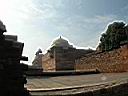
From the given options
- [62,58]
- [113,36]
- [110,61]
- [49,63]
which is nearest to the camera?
[110,61]

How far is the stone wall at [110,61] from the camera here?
32.5ft

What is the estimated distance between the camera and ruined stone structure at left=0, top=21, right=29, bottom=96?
401cm

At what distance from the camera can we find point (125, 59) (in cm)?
983

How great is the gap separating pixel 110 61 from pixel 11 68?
7698mm

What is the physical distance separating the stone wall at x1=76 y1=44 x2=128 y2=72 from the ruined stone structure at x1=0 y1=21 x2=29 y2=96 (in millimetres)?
6420

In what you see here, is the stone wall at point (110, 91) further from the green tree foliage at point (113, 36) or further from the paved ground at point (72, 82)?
the green tree foliage at point (113, 36)

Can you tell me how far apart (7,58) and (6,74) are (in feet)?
0.92

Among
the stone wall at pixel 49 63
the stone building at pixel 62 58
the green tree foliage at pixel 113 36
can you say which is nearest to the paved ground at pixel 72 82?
the stone building at pixel 62 58

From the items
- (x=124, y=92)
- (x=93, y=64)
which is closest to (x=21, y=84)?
A: (x=124, y=92)

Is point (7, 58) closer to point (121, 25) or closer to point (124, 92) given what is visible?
point (124, 92)

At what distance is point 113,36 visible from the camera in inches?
1272

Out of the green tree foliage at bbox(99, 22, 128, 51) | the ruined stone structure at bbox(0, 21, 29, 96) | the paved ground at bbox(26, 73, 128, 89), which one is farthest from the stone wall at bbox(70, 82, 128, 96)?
the green tree foliage at bbox(99, 22, 128, 51)

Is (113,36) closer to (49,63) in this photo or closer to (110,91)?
(49,63)

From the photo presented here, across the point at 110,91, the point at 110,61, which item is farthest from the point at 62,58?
the point at 110,91
